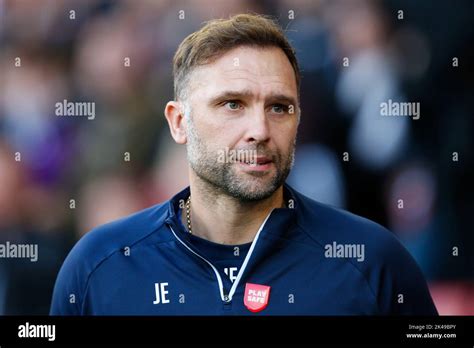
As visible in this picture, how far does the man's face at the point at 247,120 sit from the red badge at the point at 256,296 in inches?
11.7

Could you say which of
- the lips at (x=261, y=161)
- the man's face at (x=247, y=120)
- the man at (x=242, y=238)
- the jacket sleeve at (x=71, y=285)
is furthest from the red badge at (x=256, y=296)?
the jacket sleeve at (x=71, y=285)

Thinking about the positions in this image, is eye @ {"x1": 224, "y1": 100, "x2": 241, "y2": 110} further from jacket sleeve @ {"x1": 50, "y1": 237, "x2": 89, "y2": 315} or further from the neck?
jacket sleeve @ {"x1": 50, "y1": 237, "x2": 89, "y2": 315}

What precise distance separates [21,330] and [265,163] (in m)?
1.16

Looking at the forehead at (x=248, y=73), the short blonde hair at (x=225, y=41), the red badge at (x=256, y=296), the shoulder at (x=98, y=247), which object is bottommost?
the red badge at (x=256, y=296)

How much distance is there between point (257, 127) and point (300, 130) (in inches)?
20.5

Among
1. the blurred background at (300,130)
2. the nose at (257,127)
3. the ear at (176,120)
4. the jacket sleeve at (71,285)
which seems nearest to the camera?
the nose at (257,127)

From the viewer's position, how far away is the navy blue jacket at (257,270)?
2359 mm

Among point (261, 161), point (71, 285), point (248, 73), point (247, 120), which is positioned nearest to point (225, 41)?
point (248, 73)

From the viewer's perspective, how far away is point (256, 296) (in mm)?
2377

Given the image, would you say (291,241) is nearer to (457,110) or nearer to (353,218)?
(353,218)

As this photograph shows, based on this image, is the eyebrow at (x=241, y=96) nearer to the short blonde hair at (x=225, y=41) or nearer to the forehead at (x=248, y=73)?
the forehead at (x=248, y=73)

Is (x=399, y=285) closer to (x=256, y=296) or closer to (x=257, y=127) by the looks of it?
(x=256, y=296)

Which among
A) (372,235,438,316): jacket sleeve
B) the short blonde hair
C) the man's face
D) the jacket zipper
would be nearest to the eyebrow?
the man's face

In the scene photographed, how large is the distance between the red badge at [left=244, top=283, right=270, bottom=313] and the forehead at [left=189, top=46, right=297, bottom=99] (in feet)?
2.12
